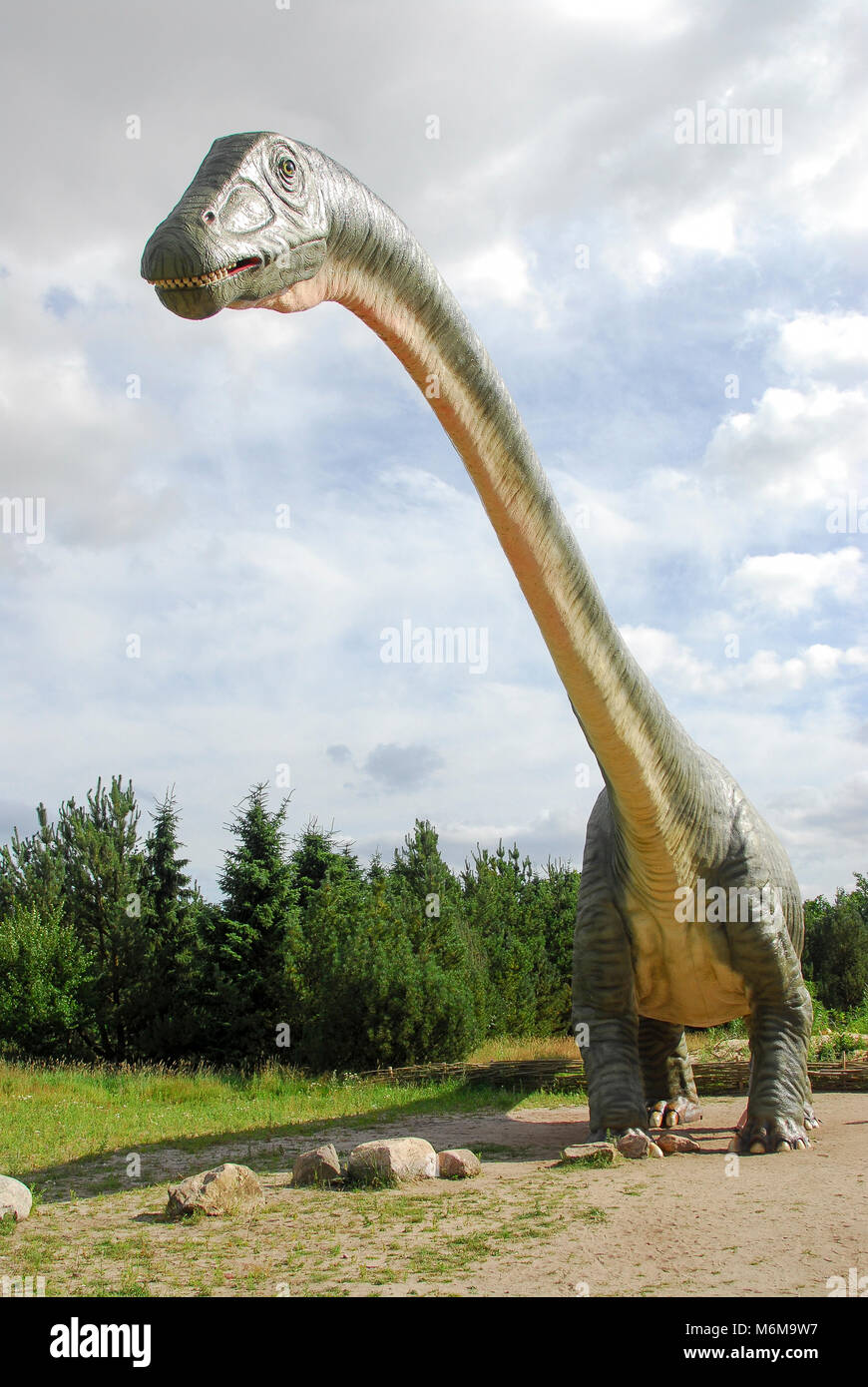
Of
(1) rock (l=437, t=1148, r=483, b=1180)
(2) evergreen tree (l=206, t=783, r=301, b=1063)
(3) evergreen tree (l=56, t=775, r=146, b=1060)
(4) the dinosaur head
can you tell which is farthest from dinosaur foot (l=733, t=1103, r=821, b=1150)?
(3) evergreen tree (l=56, t=775, r=146, b=1060)

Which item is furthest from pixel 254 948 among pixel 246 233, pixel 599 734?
pixel 246 233

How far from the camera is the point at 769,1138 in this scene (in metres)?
6.54

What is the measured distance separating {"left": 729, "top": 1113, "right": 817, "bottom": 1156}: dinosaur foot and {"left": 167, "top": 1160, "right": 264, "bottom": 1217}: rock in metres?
3.17

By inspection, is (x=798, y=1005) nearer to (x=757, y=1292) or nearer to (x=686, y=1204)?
(x=686, y=1204)

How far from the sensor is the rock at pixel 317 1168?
Result: 6262mm

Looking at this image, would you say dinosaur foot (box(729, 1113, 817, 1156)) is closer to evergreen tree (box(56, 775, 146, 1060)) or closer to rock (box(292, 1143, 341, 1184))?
rock (box(292, 1143, 341, 1184))

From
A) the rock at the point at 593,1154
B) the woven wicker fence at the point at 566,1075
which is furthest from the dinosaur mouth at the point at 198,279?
the woven wicker fence at the point at 566,1075

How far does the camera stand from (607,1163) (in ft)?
20.5

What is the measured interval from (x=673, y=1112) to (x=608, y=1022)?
2.38 meters

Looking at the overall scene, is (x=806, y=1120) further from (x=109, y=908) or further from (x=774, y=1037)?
(x=109, y=908)

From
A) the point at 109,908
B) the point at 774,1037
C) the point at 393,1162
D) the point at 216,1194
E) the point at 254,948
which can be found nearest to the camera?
the point at 216,1194

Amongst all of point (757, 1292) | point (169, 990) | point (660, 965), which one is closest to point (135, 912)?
point (169, 990)

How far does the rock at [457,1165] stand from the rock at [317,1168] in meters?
0.66

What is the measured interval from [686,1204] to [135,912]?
1818cm
